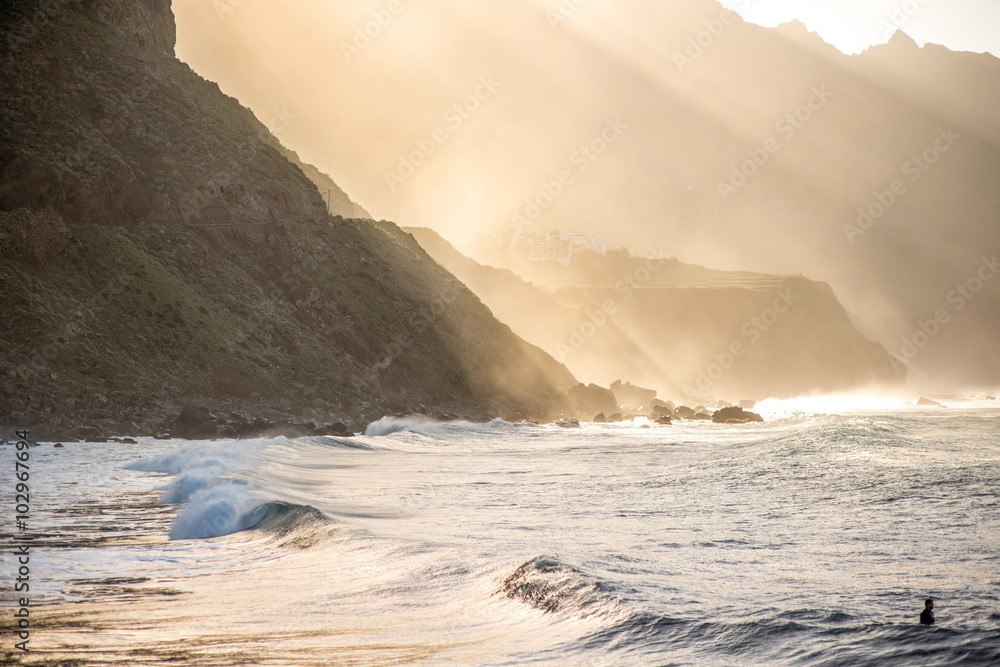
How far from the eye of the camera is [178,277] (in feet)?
177

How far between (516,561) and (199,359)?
41.7 meters

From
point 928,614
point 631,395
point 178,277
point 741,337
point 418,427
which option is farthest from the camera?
point 741,337

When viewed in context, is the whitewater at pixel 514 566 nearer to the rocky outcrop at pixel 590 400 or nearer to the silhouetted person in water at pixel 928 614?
the silhouetted person in water at pixel 928 614

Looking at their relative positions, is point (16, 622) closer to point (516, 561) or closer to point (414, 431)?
point (516, 561)

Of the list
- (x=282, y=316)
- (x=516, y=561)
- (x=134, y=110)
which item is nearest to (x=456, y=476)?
(x=516, y=561)

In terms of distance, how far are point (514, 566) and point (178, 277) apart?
48168 millimetres

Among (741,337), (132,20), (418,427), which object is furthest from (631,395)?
(132,20)

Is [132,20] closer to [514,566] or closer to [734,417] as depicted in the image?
[734,417]

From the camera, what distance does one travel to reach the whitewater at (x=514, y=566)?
24.9 ft

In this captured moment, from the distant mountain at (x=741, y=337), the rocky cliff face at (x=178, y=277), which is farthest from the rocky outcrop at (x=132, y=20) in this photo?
the distant mountain at (x=741, y=337)

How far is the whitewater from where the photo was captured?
7602 mm

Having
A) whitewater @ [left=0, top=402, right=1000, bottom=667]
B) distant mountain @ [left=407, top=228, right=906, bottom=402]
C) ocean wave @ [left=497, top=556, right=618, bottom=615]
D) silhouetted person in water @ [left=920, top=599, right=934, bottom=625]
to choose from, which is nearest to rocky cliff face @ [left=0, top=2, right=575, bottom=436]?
whitewater @ [left=0, top=402, right=1000, bottom=667]

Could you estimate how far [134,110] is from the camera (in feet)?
199

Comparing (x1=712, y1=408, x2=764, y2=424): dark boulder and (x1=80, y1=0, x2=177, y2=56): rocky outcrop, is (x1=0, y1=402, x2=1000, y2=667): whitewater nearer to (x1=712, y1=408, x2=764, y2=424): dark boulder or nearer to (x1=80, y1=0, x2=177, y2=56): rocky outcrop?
(x1=712, y1=408, x2=764, y2=424): dark boulder
